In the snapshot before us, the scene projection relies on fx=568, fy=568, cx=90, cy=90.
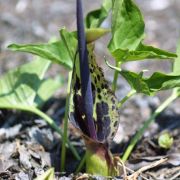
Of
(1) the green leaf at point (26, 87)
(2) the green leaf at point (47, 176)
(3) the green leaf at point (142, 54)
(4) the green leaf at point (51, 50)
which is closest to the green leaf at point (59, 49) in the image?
(4) the green leaf at point (51, 50)

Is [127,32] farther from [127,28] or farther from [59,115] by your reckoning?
[59,115]

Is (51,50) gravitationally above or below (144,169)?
above

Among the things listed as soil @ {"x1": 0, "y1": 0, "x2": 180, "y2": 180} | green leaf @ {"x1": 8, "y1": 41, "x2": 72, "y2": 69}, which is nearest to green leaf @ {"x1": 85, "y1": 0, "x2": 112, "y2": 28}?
green leaf @ {"x1": 8, "y1": 41, "x2": 72, "y2": 69}

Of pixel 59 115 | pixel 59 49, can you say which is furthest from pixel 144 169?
pixel 59 115

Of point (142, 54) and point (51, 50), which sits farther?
point (51, 50)

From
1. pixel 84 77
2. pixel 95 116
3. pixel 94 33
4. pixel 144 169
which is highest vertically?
pixel 94 33
